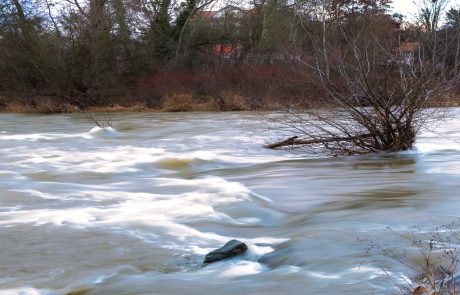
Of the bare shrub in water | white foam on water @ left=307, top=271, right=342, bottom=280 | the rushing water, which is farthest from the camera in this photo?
the bare shrub in water

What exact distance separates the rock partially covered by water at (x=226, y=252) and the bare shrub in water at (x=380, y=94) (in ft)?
25.0

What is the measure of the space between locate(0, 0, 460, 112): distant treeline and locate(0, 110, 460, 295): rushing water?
18.2 m

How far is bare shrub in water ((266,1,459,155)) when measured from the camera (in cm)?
1266

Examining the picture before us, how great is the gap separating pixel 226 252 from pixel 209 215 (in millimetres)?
2036

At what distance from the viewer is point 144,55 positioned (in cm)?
3841

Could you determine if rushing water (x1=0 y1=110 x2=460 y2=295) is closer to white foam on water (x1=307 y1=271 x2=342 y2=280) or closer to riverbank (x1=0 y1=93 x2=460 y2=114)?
white foam on water (x1=307 y1=271 x2=342 y2=280)

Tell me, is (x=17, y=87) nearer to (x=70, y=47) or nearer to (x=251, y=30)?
(x=70, y=47)

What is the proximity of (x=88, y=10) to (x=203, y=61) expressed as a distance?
8830mm

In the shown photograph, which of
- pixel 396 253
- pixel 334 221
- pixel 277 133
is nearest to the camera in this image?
pixel 396 253

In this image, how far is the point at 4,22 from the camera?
35625mm

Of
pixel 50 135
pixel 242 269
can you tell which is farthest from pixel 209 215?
pixel 50 135

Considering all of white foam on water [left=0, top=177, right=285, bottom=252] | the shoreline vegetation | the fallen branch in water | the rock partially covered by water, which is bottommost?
white foam on water [left=0, top=177, right=285, bottom=252]

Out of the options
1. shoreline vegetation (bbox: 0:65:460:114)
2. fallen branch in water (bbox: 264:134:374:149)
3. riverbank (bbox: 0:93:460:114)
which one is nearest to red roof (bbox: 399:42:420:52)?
fallen branch in water (bbox: 264:134:374:149)

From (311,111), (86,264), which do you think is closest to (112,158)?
(311,111)
